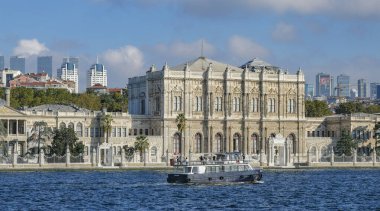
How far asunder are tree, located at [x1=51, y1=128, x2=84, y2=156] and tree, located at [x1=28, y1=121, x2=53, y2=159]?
8.28 ft

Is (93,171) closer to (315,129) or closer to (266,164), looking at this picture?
(266,164)

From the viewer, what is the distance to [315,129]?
148375 millimetres

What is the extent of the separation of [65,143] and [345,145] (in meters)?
37.9

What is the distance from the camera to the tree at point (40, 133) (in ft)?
410

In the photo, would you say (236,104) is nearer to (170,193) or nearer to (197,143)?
(197,143)

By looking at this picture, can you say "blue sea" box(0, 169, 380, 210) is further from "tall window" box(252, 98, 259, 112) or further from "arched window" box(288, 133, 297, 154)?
"arched window" box(288, 133, 297, 154)

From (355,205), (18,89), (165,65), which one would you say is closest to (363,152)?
(165,65)

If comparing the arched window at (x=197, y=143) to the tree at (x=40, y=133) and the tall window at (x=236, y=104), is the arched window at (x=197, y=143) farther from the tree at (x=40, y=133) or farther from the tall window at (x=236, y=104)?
the tree at (x=40, y=133)

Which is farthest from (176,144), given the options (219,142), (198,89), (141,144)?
(141,144)

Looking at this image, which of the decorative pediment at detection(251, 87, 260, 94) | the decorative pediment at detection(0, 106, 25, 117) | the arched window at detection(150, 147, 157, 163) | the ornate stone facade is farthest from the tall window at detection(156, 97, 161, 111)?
the decorative pediment at detection(0, 106, 25, 117)

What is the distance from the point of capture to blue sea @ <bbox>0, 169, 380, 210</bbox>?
212ft

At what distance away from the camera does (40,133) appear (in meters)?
125

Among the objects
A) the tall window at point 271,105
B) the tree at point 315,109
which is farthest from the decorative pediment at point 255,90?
the tree at point 315,109

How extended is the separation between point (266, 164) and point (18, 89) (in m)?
55.9
